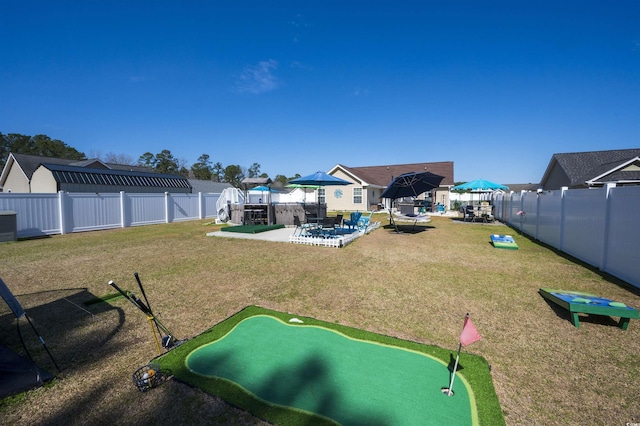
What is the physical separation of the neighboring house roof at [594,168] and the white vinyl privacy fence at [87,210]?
2822cm

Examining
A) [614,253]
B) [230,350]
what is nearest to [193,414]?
[230,350]

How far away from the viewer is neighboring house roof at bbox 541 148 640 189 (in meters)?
17.2


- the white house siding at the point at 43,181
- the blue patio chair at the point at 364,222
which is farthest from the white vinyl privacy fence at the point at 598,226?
the white house siding at the point at 43,181

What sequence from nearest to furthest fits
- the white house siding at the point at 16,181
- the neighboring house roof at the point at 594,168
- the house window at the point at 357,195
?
the neighboring house roof at the point at 594,168 < the white house siding at the point at 16,181 < the house window at the point at 357,195

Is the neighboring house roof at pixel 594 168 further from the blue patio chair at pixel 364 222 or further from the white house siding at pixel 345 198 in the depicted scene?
the white house siding at pixel 345 198

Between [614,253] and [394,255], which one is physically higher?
[614,253]

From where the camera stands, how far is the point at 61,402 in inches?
97.2

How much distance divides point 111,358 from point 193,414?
1.60m

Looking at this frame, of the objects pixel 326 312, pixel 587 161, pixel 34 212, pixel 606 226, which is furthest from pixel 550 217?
pixel 34 212

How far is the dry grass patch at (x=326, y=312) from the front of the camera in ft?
7.99

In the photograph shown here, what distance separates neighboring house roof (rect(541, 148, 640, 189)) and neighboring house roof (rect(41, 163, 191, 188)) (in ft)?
115

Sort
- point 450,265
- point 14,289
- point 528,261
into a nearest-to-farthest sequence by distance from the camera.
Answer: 1. point 14,289
2. point 450,265
3. point 528,261

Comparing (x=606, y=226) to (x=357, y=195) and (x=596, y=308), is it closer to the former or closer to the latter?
(x=596, y=308)

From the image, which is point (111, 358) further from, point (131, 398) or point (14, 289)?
point (14, 289)
